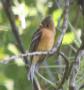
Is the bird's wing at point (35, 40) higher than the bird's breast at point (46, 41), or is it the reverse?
the bird's wing at point (35, 40)

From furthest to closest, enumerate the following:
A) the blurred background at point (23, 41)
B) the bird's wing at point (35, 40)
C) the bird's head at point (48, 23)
→ the bird's head at point (48, 23) < the bird's wing at point (35, 40) < the blurred background at point (23, 41)

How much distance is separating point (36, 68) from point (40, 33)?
623 mm

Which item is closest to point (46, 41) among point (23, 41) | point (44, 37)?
point (44, 37)

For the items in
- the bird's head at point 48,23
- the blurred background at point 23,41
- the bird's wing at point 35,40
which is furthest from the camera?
the bird's head at point 48,23

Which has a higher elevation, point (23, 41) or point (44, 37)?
point (23, 41)

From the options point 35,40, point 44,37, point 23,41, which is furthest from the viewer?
point 44,37

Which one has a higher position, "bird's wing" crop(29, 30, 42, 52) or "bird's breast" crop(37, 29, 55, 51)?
"bird's wing" crop(29, 30, 42, 52)

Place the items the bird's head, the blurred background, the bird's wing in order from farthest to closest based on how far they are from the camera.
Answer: the bird's head → the bird's wing → the blurred background

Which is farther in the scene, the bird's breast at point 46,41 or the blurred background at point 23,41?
the bird's breast at point 46,41

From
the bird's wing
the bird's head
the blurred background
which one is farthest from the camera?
the bird's head

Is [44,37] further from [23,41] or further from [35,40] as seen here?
[23,41]

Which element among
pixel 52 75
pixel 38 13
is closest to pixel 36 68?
pixel 52 75

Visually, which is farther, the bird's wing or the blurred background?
the bird's wing

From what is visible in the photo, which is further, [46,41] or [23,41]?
[46,41]
